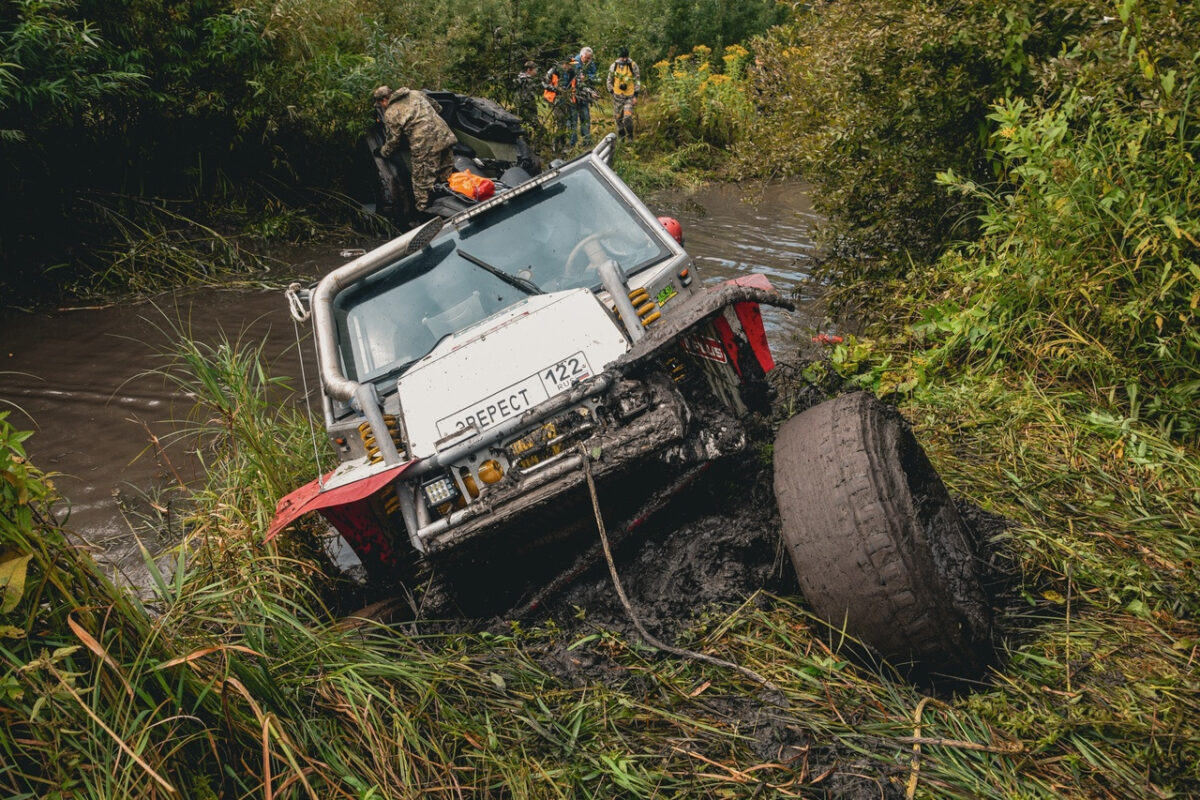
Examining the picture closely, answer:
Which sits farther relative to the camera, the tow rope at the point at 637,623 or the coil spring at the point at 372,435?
the coil spring at the point at 372,435

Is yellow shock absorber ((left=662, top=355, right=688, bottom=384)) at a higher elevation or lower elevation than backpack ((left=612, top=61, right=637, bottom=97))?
lower

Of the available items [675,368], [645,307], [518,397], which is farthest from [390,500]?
[645,307]

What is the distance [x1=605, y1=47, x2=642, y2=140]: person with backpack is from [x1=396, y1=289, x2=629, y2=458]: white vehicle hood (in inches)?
445

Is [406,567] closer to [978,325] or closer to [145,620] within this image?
[145,620]

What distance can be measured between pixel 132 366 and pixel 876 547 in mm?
6863

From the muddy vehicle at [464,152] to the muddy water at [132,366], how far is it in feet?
5.63

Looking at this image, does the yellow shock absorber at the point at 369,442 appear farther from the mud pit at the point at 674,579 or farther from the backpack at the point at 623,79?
the backpack at the point at 623,79

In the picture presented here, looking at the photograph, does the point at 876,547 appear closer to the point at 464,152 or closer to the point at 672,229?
the point at 672,229

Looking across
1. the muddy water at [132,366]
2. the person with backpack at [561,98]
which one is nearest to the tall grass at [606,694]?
the muddy water at [132,366]

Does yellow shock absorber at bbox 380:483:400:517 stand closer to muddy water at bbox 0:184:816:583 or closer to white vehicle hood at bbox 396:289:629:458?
white vehicle hood at bbox 396:289:629:458

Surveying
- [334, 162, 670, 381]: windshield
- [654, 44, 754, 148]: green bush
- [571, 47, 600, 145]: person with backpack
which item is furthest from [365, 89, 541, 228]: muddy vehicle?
[654, 44, 754, 148]: green bush

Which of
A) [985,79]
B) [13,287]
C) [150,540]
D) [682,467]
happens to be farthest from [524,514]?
[13,287]

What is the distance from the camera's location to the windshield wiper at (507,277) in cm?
379

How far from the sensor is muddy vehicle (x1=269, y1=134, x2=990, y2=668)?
2332 mm
